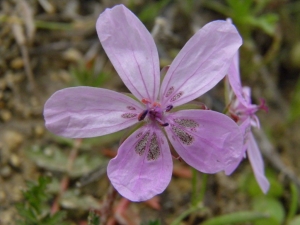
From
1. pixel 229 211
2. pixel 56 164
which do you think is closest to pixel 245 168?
pixel 229 211

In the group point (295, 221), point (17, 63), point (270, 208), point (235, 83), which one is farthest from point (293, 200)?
point (17, 63)

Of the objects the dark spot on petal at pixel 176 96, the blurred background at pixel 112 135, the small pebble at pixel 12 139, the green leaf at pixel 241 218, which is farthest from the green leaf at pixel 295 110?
the small pebble at pixel 12 139

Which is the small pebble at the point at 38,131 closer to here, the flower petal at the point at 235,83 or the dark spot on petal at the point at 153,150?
the dark spot on petal at the point at 153,150

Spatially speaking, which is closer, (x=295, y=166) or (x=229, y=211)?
(x=229, y=211)

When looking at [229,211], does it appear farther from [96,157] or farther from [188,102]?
[188,102]

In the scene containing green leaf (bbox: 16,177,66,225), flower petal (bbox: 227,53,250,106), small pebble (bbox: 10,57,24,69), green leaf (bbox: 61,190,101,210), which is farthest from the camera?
small pebble (bbox: 10,57,24,69)

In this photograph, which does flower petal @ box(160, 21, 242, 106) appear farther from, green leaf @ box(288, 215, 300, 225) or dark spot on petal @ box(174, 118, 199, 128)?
green leaf @ box(288, 215, 300, 225)

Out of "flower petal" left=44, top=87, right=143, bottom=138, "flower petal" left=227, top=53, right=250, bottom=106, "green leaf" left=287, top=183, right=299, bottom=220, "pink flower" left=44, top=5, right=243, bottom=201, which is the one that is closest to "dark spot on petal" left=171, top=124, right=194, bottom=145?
"pink flower" left=44, top=5, right=243, bottom=201
